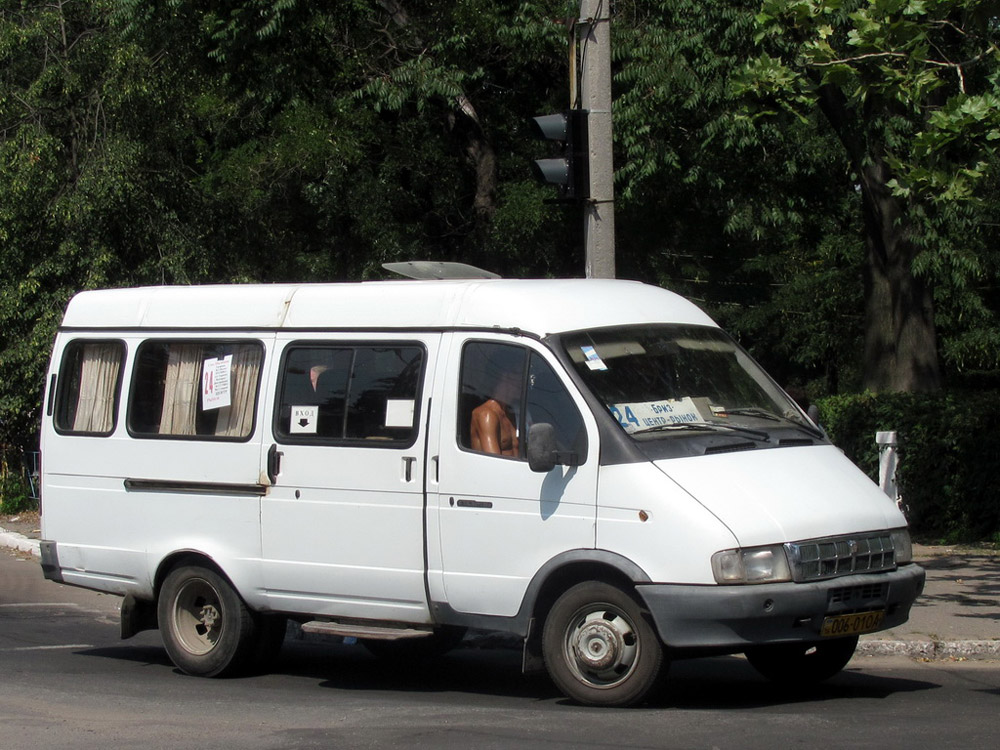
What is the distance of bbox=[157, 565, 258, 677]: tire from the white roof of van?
1.67m

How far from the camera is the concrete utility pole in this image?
1051 cm

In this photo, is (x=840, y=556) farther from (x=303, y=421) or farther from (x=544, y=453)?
(x=303, y=421)

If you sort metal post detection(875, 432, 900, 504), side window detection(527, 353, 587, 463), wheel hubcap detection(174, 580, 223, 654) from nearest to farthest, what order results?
side window detection(527, 353, 587, 463) < wheel hubcap detection(174, 580, 223, 654) < metal post detection(875, 432, 900, 504)

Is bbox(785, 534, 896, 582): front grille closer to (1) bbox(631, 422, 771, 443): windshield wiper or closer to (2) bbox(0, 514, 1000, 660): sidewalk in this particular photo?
(1) bbox(631, 422, 771, 443): windshield wiper

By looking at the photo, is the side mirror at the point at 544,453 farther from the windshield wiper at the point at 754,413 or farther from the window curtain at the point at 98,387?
the window curtain at the point at 98,387

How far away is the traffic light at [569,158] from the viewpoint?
1038cm

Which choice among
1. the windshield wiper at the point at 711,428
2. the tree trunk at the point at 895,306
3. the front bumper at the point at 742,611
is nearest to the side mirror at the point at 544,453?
the windshield wiper at the point at 711,428

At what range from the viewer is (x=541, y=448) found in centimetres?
726

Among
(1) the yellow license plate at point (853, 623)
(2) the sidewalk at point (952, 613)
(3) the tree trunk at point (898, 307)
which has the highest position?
(3) the tree trunk at point (898, 307)

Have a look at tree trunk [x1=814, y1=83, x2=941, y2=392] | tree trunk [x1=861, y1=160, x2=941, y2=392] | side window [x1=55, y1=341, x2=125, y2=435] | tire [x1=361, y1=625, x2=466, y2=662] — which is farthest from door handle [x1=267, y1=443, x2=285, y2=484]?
tree trunk [x1=861, y1=160, x2=941, y2=392]

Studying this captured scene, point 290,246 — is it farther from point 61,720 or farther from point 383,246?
point 61,720

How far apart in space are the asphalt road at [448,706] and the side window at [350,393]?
158 centimetres

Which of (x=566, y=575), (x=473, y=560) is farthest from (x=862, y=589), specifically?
(x=473, y=560)

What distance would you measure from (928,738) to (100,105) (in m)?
15.2
